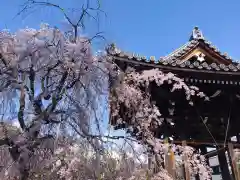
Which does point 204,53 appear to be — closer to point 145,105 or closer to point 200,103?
point 200,103

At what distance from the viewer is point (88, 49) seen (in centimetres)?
518

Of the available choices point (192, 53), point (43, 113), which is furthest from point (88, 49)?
point (192, 53)

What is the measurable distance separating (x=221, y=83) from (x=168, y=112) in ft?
4.33

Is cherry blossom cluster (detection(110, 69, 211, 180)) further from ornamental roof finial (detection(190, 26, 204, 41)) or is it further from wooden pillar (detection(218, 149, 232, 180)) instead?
ornamental roof finial (detection(190, 26, 204, 41))

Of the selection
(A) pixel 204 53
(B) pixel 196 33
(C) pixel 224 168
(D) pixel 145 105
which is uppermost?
(B) pixel 196 33

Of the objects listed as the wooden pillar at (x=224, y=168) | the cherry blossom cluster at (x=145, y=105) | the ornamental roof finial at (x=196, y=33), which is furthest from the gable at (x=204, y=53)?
the wooden pillar at (x=224, y=168)

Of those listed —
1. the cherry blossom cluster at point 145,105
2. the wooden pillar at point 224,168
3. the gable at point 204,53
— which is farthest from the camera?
the wooden pillar at point 224,168

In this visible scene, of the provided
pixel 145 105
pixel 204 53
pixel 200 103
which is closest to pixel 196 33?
pixel 204 53

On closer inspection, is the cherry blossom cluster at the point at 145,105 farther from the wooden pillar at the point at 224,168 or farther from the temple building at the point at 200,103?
the wooden pillar at the point at 224,168

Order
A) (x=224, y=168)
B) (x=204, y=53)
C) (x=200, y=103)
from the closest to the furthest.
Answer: (x=200, y=103) → (x=204, y=53) → (x=224, y=168)

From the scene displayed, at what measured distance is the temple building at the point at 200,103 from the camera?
20.0ft

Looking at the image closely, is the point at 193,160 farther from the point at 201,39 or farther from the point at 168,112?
the point at 201,39

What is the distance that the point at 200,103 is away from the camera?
6.78 meters

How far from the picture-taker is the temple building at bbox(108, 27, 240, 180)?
6.10m
